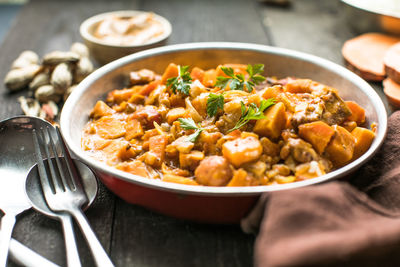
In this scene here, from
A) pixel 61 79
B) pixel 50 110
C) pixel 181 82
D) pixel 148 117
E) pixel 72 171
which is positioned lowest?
pixel 50 110

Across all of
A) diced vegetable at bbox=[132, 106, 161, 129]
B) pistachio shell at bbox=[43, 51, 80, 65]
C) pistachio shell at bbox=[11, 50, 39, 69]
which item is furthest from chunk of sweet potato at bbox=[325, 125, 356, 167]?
pistachio shell at bbox=[11, 50, 39, 69]

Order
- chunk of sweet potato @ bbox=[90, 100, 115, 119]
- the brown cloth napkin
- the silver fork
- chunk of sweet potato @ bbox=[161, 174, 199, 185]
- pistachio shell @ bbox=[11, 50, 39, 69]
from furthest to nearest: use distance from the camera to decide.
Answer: pistachio shell @ bbox=[11, 50, 39, 69] → chunk of sweet potato @ bbox=[90, 100, 115, 119] → chunk of sweet potato @ bbox=[161, 174, 199, 185] → the silver fork → the brown cloth napkin

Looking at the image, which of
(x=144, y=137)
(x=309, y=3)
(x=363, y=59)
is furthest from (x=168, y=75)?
(x=309, y=3)

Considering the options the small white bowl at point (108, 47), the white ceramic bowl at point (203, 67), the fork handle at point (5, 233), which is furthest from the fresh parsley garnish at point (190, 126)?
the small white bowl at point (108, 47)

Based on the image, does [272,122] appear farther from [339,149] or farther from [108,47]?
[108,47]

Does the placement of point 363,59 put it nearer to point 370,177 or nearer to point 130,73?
point 370,177

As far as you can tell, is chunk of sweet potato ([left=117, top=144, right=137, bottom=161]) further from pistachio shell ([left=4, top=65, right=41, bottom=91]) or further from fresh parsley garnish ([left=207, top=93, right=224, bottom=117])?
pistachio shell ([left=4, top=65, right=41, bottom=91])

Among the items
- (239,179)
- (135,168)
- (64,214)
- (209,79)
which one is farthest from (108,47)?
(239,179)
